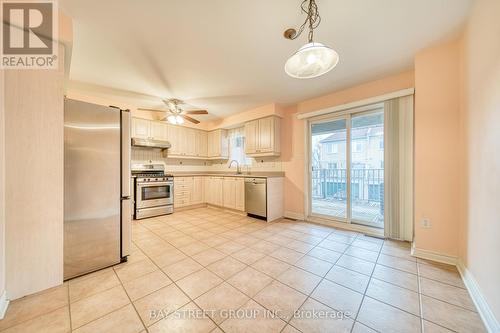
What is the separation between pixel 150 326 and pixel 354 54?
11.6ft

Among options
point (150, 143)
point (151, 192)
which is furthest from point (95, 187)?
point (150, 143)

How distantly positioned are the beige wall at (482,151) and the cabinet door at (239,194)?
3.53 metres

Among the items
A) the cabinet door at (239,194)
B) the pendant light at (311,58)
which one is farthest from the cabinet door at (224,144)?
the pendant light at (311,58)

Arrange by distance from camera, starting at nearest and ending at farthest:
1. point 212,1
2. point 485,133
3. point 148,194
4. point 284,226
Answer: point 485,133 → point 212,1 → point 284,226 → point 148,194

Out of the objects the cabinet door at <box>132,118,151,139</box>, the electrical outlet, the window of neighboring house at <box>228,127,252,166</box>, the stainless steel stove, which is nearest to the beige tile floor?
the electrical outlet

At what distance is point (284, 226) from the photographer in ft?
11.7

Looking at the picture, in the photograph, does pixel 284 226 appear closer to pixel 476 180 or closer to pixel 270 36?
pixel 476 180

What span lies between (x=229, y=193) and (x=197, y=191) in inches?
44.9

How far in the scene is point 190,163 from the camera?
573cm

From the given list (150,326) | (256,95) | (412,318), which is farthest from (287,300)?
(256,95)

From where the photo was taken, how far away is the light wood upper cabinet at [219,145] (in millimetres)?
5543

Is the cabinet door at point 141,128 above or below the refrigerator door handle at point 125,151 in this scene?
above

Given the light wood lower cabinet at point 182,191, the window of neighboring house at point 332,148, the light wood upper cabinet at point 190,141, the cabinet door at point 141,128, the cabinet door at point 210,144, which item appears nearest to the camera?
the window of neighboring house at point 332,148

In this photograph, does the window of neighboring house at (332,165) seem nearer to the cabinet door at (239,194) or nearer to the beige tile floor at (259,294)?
the beige tile floor at (259,294)
